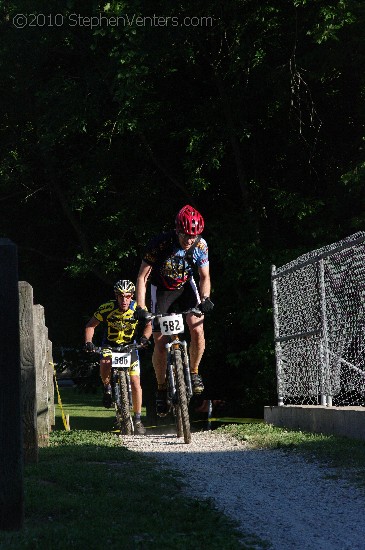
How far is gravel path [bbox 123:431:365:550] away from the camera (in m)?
5.73

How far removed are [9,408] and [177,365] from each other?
20.4 feet

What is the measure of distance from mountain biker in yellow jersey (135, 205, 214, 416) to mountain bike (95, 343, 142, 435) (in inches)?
97.0

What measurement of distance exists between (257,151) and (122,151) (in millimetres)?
2725

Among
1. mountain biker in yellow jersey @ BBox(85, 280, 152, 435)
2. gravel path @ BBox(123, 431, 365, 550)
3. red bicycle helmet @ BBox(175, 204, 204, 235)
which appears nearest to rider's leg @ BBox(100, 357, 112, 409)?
mountain biker in yellow jersey @ BBox(85, 280, 152, 435)

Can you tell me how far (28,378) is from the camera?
28.5ft

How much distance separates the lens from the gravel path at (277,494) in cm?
573

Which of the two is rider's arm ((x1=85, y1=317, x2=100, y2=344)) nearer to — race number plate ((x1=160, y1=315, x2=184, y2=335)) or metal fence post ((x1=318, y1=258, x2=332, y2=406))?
race number plate ((x1=160, y1=315, x2=184, y2=335))

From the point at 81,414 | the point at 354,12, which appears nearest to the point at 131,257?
the point at 354,12

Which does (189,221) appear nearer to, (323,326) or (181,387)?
(181,387)

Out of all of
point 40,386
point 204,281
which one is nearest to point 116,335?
point 40,386

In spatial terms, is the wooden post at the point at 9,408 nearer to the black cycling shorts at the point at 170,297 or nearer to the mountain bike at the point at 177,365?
the mountain bike at the point at 177,365

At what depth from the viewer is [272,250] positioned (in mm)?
22141

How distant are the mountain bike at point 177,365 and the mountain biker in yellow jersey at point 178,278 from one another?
8cm

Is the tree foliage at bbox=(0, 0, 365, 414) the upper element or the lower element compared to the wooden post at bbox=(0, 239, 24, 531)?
upper
